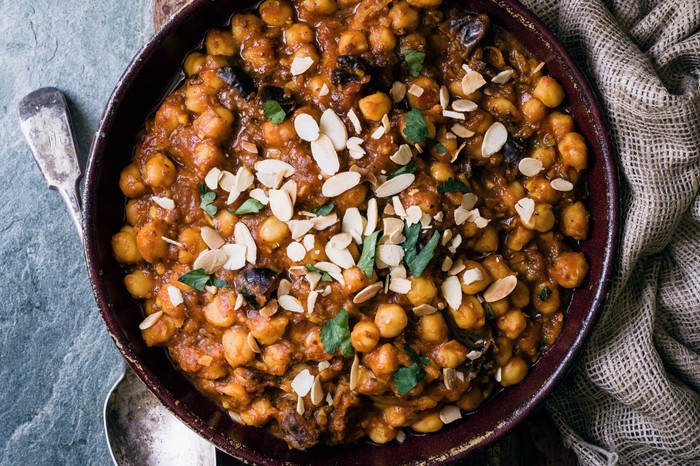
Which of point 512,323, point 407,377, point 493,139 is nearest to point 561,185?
point 493,139

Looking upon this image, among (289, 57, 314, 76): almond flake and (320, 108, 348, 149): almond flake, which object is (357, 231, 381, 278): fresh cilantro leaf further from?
(289, 57, 314, 76): almond flake

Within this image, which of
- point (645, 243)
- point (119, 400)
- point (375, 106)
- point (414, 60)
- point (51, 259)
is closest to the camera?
point (375, 106)

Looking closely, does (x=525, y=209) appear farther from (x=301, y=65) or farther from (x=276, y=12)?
(x=276, y=12)

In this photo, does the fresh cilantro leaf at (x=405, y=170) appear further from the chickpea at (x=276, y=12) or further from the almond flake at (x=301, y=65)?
the chickpea at (x=276, y=12)

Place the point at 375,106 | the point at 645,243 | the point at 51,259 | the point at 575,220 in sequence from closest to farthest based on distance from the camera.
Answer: the point at 375,106
the point at 575,220
the point at 645,243
the point at 51,259

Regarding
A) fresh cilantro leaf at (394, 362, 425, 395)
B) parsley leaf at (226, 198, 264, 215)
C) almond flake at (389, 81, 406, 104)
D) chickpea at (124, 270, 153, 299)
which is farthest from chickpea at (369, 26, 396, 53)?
chickpea at (124, 270, 153, 299)

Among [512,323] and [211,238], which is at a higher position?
[211,238]
